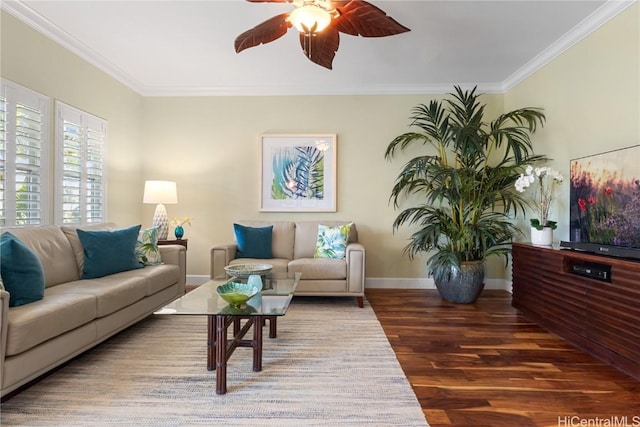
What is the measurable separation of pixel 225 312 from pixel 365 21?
1.94 m

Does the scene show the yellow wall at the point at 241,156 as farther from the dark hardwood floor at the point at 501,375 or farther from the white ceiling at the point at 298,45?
the dark hardwood floor at the point at 501,375

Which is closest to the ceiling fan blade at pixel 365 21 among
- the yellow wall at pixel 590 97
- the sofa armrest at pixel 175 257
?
the yellow wall at pixel 590 97

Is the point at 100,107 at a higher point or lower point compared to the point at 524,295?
higher

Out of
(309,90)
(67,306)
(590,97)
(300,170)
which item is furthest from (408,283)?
(67,306)

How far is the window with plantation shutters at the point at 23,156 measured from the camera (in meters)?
2.63

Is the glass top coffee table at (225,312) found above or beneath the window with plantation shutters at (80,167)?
beneath

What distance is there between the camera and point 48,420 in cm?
166

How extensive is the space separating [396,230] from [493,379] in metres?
2.50

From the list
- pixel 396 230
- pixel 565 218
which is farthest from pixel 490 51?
pixel 396 230

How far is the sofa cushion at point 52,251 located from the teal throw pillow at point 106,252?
99mm

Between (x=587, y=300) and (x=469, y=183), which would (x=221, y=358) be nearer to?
(x=587, y=300)

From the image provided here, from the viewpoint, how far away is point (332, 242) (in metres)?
3.90

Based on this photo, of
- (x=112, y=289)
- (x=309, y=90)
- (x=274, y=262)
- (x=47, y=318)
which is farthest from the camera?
(x=309, y=90)

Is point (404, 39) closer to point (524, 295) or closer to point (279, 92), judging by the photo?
point (279, 92)
